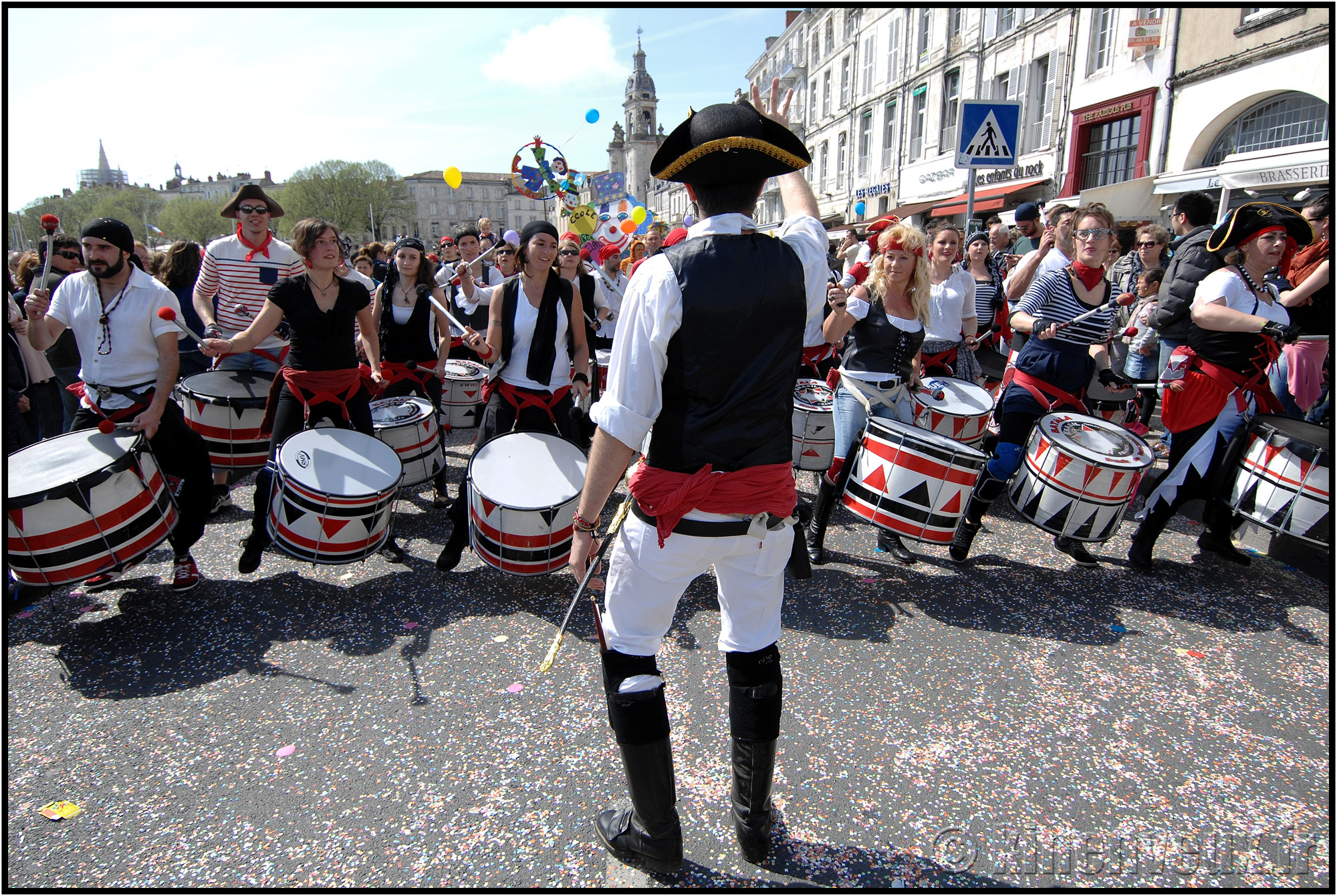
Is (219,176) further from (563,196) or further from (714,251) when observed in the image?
(714,251)

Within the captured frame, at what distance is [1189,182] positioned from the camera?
42.0ft

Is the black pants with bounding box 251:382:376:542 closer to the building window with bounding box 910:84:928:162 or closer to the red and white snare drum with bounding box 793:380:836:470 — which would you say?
the red and white snare drum with bounding box 793:380:836:470

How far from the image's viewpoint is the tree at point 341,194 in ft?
257

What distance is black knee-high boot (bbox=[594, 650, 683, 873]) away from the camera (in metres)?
2.01

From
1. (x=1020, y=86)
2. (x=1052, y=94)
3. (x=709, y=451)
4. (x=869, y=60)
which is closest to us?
(x=709, y=451)

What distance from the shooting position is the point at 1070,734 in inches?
109

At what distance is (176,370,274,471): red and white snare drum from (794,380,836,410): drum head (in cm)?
363

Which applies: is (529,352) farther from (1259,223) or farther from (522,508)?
(1259,223)

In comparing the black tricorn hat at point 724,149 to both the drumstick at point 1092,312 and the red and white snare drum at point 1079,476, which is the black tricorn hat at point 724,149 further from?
the drumstick at point 1092,312

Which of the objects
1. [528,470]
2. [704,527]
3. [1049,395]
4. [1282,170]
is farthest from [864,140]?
[704,527]

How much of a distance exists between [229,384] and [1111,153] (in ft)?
68.7

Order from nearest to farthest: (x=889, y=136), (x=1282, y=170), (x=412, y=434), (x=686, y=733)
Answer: (x=686, y=733)
(x=412, y=434)
(x=1282, y=170)
(x=889, y=136)

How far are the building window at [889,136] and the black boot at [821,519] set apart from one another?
29.0 metres

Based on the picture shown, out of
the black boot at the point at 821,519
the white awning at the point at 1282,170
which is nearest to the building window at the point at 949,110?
the white awning at the point at 1282,170
